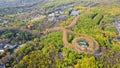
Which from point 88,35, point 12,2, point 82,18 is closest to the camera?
point 88,35

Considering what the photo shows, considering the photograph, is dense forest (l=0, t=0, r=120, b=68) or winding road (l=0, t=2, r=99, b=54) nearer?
dense forest (l=0, t=0, r=120, b=68)

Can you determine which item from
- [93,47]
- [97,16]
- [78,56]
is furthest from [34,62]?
[97,16]

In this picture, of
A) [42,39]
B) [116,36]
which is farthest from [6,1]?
[116,36]

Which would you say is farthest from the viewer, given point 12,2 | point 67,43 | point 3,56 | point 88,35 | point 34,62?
point 12,2

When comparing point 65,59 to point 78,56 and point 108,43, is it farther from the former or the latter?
point 108,43

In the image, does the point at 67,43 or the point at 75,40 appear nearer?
the point at 67,43

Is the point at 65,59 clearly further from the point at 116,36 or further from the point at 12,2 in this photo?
the point at 12,2

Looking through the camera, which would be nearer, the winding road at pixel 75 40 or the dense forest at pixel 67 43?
the dense forest at pixel 67 43

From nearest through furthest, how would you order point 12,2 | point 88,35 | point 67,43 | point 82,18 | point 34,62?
1. point 34,62
2. point 67,43
3. point 88,35
4. point 82,18
5. point 12,2

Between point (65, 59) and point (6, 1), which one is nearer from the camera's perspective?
point (65, 59)
